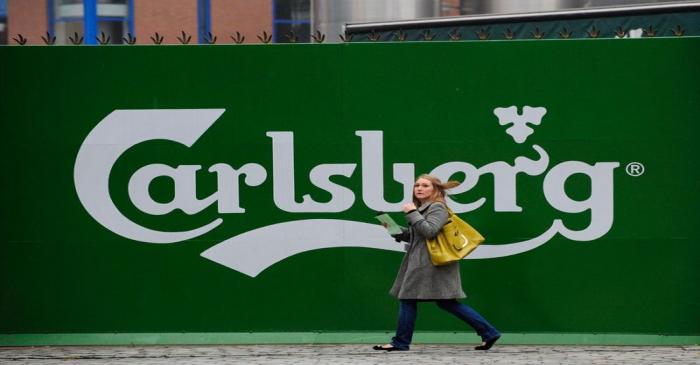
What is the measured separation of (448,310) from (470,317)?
0.58 ft

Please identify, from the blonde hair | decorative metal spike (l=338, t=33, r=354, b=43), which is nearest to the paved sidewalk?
the blonde hair

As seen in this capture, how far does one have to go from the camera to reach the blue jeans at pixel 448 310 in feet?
30.1

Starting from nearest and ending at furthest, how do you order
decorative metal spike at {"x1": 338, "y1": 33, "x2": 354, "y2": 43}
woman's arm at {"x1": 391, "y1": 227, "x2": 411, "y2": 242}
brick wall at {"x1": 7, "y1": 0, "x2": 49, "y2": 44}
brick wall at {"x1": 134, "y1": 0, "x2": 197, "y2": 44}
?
woman's arm at {"x1": 391, "y1": 227, "x2": 411, "y2": 242} < decorative metal spike at {"x1": 338, "y1": 33, "x2": 354, "y2": 43} < brick wall at {"x1": 134, "y1": 0, "x2": 197, "y2": 44} < brick wall at {"x1": 7, "y1": 0, "x2": 49, "y2": 44}

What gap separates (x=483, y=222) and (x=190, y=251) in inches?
94.4

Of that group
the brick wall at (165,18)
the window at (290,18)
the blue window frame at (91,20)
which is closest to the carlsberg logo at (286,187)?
the window at (290,18)

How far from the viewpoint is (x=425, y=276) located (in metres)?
9.12

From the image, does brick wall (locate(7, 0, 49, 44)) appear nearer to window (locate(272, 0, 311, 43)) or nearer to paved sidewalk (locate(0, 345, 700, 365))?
window (locate(272, 0, 311, 43))

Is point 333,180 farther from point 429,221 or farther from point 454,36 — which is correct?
point 454,36

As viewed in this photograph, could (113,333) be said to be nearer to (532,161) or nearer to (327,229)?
(327,229)

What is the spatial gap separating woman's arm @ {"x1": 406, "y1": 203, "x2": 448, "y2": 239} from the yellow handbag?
0.07 metres

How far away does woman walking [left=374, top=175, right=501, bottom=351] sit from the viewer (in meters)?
9.07

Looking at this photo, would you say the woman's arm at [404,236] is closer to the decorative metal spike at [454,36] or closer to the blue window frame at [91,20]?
the decorative metal spike at [454,36]

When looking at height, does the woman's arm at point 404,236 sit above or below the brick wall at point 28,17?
below

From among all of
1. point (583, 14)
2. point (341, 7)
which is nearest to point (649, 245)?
point (583, 14)
